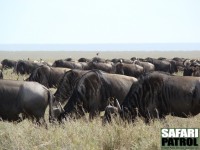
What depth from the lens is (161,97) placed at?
8969mm

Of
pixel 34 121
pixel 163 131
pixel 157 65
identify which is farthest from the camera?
pixel 157 65

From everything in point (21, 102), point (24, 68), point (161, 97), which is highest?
point (161, 97)

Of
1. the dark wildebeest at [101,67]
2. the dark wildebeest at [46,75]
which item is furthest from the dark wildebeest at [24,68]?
the dark wildebeest at [46,75]

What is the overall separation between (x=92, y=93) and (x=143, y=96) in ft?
5.73

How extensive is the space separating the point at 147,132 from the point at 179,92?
7.49ft

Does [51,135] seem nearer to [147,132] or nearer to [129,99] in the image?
[147,132]

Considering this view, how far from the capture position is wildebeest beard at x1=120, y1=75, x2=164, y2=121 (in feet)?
29.6

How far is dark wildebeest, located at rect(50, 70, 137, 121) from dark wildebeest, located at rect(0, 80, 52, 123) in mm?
493

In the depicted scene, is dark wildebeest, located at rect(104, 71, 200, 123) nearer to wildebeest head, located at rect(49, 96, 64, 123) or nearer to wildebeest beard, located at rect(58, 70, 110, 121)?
wildebeest beard, located at rect(58, 70, 110, 121)

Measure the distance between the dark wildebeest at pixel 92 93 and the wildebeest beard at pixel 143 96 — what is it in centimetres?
127

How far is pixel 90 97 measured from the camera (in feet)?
33.8

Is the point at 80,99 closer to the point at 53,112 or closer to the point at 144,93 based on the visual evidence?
the point at 53,112

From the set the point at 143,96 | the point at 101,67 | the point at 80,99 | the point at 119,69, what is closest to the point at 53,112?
the point at 80,99

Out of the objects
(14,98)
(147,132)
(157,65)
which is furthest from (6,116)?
(157,65)
